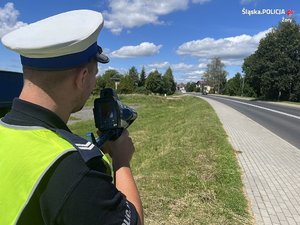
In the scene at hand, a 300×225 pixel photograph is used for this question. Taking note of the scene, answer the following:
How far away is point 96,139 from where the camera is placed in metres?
1.69

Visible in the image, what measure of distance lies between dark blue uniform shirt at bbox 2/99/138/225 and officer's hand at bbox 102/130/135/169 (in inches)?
13.2

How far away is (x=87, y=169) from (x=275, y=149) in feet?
37.9

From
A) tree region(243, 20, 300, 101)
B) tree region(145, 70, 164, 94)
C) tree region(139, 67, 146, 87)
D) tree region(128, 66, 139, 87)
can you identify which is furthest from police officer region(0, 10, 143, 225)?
tree region(128, 66, 139, 87)

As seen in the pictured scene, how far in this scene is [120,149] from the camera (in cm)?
170

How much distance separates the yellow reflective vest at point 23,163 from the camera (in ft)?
4.04

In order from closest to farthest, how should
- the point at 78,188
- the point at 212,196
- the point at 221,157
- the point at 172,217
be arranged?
the point at 78,188, the point at 172,217, the point at 212,196, the point at 221,157

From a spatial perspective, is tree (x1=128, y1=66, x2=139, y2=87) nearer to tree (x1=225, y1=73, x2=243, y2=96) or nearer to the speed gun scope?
tree (x1=225, y1=73, x2=243, y2=96)

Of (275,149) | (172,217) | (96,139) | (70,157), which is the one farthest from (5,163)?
(275,149)

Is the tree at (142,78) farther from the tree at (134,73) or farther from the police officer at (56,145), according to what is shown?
the police officer at (56,145)

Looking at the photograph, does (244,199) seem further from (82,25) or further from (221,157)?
(82,25)

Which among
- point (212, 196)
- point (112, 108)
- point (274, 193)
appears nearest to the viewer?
point (112, 108)

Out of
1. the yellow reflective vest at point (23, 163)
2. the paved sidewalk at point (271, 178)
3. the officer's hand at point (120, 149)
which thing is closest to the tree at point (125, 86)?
the paved sidewalk at point (271, 178)

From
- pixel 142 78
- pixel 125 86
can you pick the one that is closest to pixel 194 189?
pixel 125 86

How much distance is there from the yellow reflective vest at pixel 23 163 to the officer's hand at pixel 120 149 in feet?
1.23
